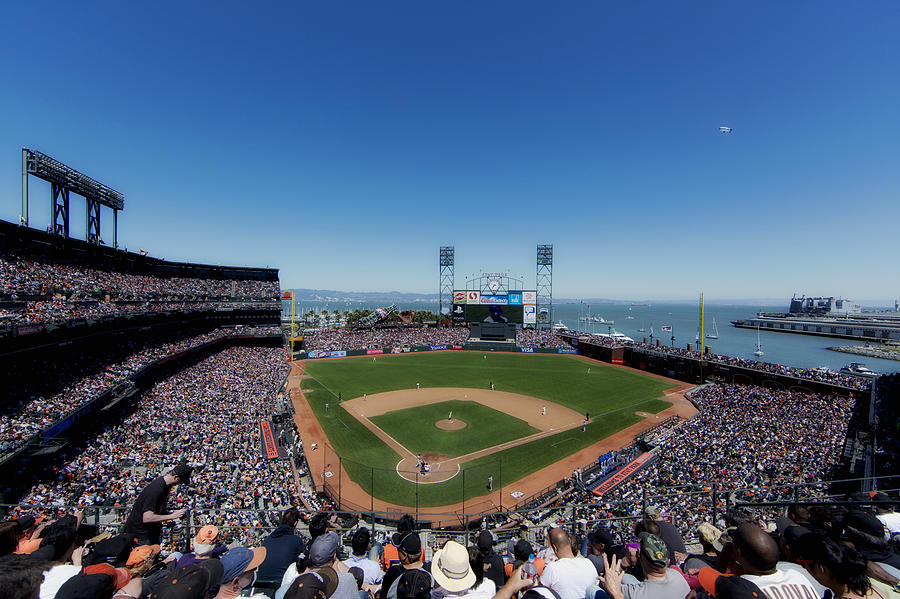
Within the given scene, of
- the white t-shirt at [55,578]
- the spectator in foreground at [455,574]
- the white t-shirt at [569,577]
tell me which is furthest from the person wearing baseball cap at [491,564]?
the white t-shirt at [55,578]

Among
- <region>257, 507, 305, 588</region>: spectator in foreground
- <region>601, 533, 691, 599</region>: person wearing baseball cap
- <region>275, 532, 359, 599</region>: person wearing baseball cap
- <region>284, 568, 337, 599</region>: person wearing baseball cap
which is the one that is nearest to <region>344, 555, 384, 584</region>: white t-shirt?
<region>257, 507, 305, 588</region>: spectator in foreground

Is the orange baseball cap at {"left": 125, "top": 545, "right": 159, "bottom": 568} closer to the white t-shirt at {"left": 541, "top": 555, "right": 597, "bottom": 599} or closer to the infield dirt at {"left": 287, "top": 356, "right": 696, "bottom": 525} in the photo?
the white t-shirt at {"left": 541, "top": 555, "right": 597, "bottom": 599}

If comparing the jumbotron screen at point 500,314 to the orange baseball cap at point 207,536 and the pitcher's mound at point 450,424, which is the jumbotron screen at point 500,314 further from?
the orange baseball cap at point 207,536

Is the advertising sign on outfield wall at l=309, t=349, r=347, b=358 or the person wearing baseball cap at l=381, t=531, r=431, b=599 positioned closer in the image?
the person wearing baseball cap at l=381, t=531, r=431, b=599

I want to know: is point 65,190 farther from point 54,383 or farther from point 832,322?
point 832,322

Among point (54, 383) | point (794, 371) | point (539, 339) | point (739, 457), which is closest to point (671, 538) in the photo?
point (739, 457)

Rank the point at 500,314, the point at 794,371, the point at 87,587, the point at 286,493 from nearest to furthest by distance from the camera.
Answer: the point at 87,587 → the point at 286,493 → the point at 794,371 → the point at 500,314

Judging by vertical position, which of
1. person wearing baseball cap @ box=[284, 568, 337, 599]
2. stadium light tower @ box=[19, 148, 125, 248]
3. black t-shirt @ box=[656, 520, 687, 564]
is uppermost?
stadium light tower @ box=[19, 148, 125, 248]
